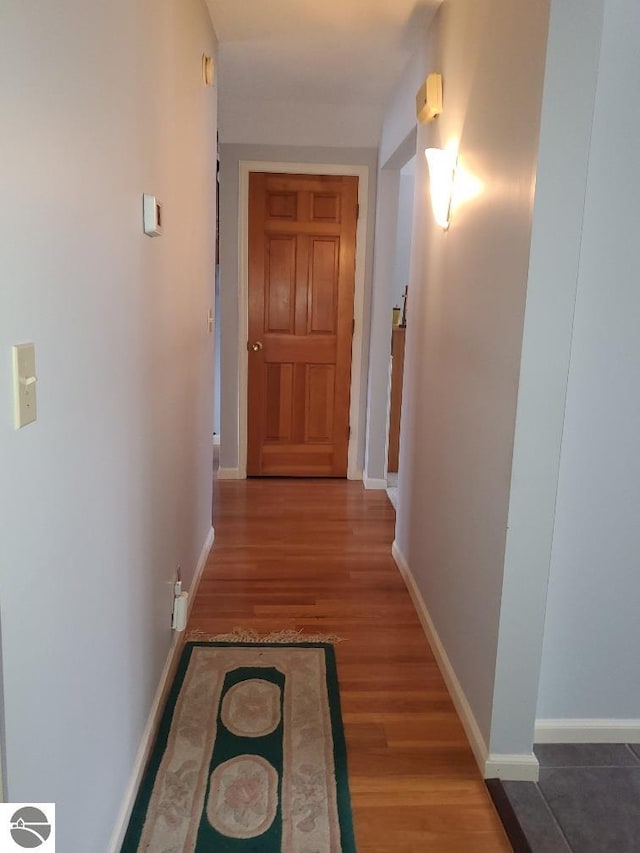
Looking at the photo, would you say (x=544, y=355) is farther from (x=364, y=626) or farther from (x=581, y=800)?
(x=364, y=626)

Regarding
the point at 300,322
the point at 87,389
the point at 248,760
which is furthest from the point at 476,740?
the point at 300,322

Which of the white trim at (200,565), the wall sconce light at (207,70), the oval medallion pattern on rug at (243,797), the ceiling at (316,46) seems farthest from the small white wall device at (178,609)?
the ceiling at (316,46)

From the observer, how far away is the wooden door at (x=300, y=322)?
4.55 metres

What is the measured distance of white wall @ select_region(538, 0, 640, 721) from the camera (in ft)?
5.51

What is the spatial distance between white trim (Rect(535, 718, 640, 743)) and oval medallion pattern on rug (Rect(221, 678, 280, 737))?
79 centimetres

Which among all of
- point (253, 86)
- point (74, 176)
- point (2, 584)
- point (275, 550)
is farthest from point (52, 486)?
point (253, 86)

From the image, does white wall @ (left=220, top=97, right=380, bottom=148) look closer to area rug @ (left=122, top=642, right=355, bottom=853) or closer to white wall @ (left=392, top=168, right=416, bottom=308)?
white wall @ (left=392, top=168, right=416, bottom=308)

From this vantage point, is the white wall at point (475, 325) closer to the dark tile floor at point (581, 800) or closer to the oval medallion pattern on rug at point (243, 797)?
the dark tile floor at point (581, 800)

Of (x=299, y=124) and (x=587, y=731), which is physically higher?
(x=299, y=124)

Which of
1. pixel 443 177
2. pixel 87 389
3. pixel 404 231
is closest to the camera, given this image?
pixel 87 389

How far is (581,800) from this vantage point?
175 cm

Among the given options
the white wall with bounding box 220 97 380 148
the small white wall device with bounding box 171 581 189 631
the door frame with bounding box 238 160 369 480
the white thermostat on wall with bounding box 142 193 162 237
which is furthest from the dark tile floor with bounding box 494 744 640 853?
the white wall with bounding box 220 97 380 148

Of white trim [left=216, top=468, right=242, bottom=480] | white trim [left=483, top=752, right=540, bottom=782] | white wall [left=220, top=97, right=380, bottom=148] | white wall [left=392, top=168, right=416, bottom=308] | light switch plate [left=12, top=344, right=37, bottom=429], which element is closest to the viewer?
light switch plate [left=12, top=344, right=37, bottom=429]

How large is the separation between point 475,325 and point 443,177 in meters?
0.68
